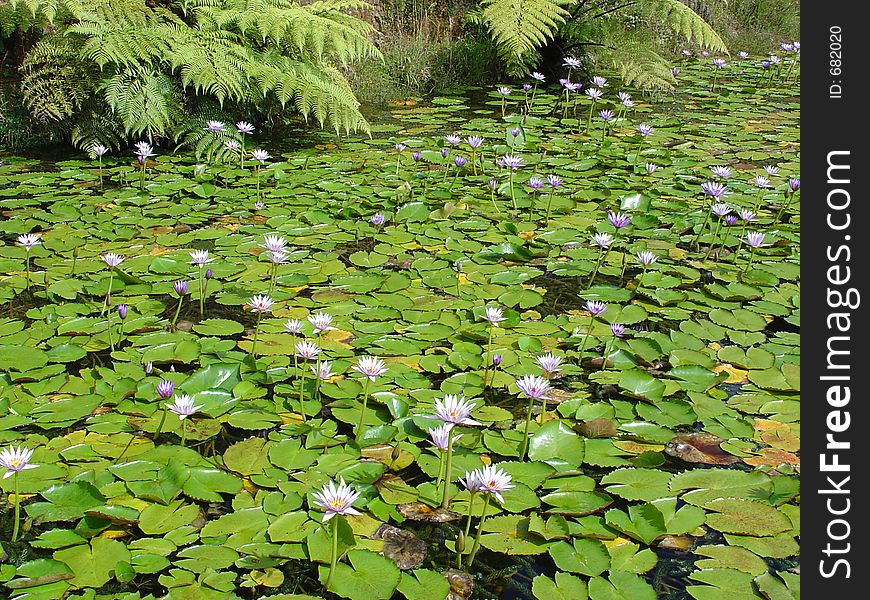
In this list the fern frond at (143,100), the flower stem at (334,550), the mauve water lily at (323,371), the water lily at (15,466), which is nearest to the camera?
the flower stem at (334,550)

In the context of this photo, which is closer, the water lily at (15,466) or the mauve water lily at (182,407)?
the water lily at (15,466)

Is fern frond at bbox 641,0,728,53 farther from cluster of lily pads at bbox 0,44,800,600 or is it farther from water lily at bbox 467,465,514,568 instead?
water lily at bbox 467,465,514,568

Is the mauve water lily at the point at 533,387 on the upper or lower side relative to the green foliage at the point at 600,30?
lower

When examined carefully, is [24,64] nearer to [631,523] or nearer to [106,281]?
[106,281]

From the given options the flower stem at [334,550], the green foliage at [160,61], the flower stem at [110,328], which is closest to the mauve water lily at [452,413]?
the flower stem at [334,550]

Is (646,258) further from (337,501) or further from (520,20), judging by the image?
(520,20)

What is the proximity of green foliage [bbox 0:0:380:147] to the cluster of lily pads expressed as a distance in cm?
28

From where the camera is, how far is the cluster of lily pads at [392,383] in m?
1.60

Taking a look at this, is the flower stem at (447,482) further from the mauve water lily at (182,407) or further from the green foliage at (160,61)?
the green foliage at (160,61)

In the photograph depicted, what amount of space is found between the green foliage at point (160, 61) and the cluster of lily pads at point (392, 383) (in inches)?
11.0

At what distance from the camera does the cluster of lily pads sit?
160 cm

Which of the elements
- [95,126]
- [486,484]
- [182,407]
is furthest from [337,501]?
[95,126]

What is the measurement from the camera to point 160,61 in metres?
4.04

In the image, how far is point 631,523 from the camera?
1712mm
